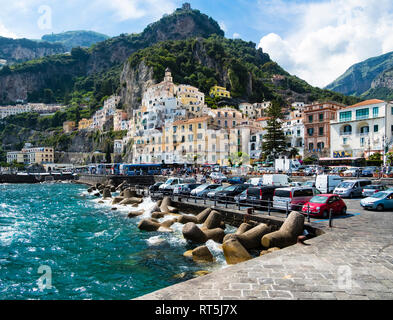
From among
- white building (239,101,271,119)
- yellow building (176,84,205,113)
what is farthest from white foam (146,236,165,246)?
white building (239,101,271,119)

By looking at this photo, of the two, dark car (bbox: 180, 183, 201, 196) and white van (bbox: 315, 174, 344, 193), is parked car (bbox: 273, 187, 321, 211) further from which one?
dark car (bbox: 180, 183, 201, 196)

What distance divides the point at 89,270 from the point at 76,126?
178m

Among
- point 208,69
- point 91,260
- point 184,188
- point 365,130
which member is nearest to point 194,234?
point 91,260

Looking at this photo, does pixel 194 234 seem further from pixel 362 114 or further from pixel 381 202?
pixel 362 114

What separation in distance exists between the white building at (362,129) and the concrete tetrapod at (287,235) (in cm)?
4377

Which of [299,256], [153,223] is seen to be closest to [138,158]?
[153,223]

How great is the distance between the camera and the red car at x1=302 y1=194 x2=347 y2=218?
15.4 meters

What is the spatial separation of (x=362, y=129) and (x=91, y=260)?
5518 centimetres

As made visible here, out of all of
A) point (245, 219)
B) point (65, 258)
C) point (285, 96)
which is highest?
point (285, 96)

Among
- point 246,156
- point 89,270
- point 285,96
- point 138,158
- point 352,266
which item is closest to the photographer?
point 352,266

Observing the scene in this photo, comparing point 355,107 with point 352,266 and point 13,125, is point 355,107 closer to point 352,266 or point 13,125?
point 352,266

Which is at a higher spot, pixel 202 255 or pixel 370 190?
pixel 370 190

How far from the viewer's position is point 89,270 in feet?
39.5

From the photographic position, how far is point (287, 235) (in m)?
12.1
